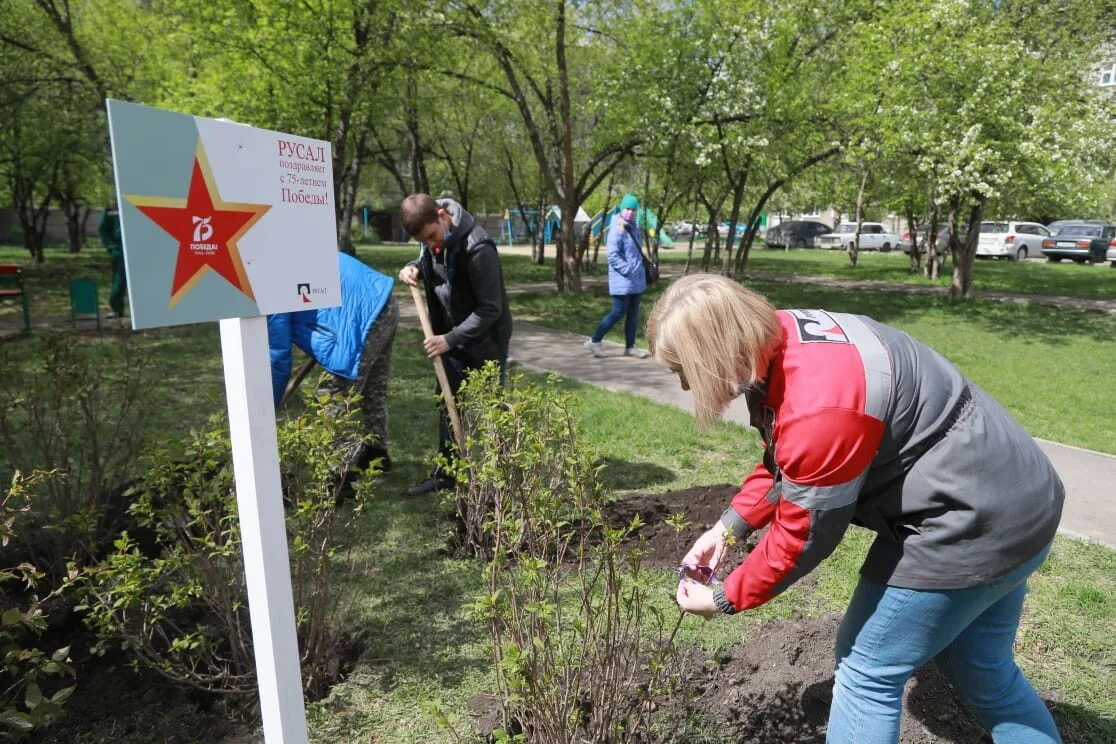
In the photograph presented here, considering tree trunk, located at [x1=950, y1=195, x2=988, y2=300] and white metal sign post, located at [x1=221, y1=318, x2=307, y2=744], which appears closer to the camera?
white metal sign post, located at [x1=221, y1=318, x2=307, y2=744]

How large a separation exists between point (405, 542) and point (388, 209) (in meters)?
40.9

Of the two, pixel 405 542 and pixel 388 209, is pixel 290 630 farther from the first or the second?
pixel 388 209

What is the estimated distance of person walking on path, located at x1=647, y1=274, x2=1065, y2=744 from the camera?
157 centimetres

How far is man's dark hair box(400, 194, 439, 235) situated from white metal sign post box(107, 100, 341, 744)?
1.94 meters

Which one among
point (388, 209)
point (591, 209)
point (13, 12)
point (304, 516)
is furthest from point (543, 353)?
point (388, 209)

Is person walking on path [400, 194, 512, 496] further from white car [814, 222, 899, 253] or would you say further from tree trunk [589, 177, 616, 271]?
white car [814, 222, 899, 253]

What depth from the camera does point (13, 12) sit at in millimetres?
14320

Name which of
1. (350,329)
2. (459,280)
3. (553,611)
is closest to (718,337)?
(553,611)

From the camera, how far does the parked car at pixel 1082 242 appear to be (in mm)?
28344

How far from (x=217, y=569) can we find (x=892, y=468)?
225 cm

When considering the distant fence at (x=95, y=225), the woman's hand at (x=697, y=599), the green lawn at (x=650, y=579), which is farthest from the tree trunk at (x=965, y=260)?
the distant fence at (x=95, y=225)

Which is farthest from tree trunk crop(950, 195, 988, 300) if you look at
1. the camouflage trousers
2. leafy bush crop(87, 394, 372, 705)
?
leafy bush crop(87, 394, 372, 705)

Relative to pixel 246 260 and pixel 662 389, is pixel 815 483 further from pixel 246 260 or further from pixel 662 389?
pixel 662 389

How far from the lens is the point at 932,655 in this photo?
1.78 metres
